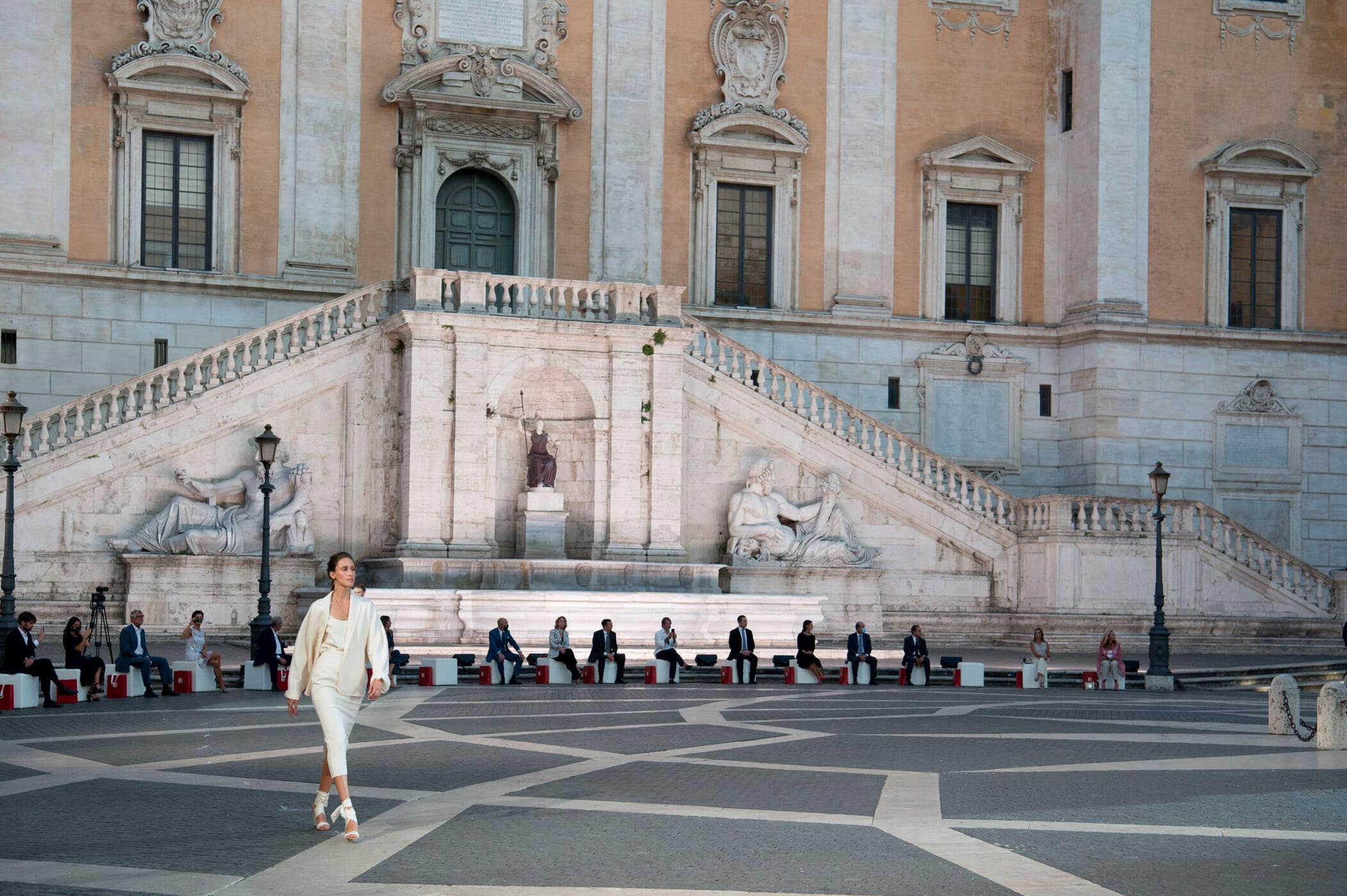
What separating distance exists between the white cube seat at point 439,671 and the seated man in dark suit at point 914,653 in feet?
23.1

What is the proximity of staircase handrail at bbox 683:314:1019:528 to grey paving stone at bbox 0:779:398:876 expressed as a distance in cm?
2097

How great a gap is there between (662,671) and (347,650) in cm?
1557

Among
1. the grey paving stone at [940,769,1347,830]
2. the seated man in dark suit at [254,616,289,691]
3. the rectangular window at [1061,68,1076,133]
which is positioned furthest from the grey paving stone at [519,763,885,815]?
the rectangular window at [1061,68,1076,133]

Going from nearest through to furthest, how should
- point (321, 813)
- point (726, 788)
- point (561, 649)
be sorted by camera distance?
point (321, 813) < point (726, 788) < point (561, 649)

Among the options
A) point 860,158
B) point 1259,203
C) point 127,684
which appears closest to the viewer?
point 127,684

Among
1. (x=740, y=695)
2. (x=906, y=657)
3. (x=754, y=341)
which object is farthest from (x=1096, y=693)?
(x=754, y=341)

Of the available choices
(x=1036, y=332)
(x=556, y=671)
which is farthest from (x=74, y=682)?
(x=1036, y=332)

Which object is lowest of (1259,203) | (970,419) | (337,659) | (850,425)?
(337,659)

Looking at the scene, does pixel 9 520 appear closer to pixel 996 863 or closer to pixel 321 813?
pixel 321 813

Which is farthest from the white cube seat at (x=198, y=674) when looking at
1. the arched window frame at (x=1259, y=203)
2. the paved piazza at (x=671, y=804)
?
the arched window frame at (x=1259, y=203)

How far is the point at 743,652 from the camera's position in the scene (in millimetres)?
27625

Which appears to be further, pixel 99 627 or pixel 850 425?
pixel 850 425

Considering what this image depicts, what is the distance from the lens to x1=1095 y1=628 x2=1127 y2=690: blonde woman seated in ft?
94.2

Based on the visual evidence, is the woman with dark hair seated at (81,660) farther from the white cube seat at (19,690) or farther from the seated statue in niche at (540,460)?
the seated statue in niche at (540,460)
